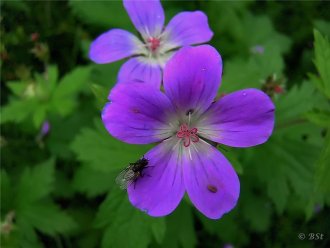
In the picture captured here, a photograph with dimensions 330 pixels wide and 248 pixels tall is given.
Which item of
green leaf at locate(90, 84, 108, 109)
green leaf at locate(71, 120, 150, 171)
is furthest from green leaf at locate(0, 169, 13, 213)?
green leaf at locate(90, 84, 108, 109)

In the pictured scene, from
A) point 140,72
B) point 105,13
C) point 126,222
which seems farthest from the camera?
point 105,13

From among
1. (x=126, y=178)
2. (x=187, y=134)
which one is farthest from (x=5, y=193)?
(x=187, y=134)

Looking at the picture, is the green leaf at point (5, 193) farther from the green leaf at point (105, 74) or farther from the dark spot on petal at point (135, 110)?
the dark spot on petal at point (135, 110)

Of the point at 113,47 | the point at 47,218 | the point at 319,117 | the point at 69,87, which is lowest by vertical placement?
the point at 47,218

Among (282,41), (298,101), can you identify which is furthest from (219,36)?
(298,101)

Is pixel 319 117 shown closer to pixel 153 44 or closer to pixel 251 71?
pixel 251 71

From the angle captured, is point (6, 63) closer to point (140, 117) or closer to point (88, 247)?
point (88, 247)

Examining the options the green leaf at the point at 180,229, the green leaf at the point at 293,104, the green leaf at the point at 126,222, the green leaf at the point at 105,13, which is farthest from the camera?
the green leaf at the point at 105,13

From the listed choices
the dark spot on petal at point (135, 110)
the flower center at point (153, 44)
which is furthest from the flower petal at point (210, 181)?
the flower center at point (153, 44)
